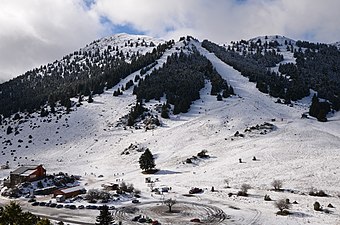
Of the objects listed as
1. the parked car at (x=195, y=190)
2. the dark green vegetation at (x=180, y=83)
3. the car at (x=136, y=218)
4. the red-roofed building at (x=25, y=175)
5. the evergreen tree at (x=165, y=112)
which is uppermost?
the dark green vegetation at (x=180, y=83)

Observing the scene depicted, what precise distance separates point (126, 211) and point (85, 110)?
8771 cm

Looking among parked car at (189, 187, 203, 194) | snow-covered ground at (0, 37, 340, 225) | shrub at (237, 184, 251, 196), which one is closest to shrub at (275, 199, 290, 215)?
snow-covered ground at (0, 37, 340, 225)

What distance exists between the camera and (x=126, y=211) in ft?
159

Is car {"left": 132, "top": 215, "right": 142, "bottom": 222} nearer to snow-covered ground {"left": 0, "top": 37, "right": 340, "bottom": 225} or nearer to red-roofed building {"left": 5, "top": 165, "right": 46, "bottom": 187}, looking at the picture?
snow-covered ground {"left": 0, "top": 37, "right": 340, "bottom": 225}

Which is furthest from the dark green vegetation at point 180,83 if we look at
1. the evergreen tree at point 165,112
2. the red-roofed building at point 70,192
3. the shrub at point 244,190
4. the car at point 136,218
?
the car at point 136,218

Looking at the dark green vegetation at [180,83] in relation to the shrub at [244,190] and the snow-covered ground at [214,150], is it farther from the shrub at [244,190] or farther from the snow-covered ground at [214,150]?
the shrub at [244,190]

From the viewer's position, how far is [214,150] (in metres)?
85.0

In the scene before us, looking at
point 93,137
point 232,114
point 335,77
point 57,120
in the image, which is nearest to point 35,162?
point 93,137

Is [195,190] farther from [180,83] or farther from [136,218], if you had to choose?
[180,83]

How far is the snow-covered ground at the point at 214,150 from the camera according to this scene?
176 feet

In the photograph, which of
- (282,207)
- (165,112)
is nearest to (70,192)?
(282,207)

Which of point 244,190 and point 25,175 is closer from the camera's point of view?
point 244,190

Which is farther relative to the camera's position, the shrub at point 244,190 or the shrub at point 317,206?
the shrub at point 244,190

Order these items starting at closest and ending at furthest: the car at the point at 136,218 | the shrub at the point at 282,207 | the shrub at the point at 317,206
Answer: the car at the point at 136,218, the shrub at the point at 282,207, the shrub at the point at 317,206
